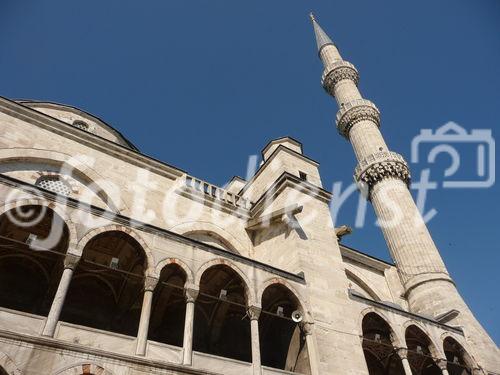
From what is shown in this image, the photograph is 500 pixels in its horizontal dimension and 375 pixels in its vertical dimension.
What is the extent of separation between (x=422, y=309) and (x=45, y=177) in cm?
1353

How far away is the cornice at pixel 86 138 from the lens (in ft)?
37.7

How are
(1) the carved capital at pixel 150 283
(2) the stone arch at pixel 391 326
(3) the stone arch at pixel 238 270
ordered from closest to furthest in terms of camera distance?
1. (1) the carved capital at pixel 150 283
2. (3) the stone arch at pixel 238 270
3. (2) the stone arch at pixel 391 326

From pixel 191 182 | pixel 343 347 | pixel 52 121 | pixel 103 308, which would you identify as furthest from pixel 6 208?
pixel 343 347

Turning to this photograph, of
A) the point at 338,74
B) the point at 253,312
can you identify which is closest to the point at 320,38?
the point at 338,74

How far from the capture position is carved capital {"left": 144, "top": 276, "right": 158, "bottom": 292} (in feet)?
26.8

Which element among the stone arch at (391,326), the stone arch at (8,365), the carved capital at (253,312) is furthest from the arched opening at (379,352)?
the stone arch at (8,365)

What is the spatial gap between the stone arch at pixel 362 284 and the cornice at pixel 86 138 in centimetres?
847

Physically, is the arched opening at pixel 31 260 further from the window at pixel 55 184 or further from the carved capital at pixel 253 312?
the carved capital at pixel 253 312

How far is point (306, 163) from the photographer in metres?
15.1

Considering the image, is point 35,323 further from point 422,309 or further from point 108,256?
point 422,309

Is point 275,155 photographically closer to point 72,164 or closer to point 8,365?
point 72,164

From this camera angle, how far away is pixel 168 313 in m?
10.8

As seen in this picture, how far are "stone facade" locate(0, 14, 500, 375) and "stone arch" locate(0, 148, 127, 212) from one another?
0.03m

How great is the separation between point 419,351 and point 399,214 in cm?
760
